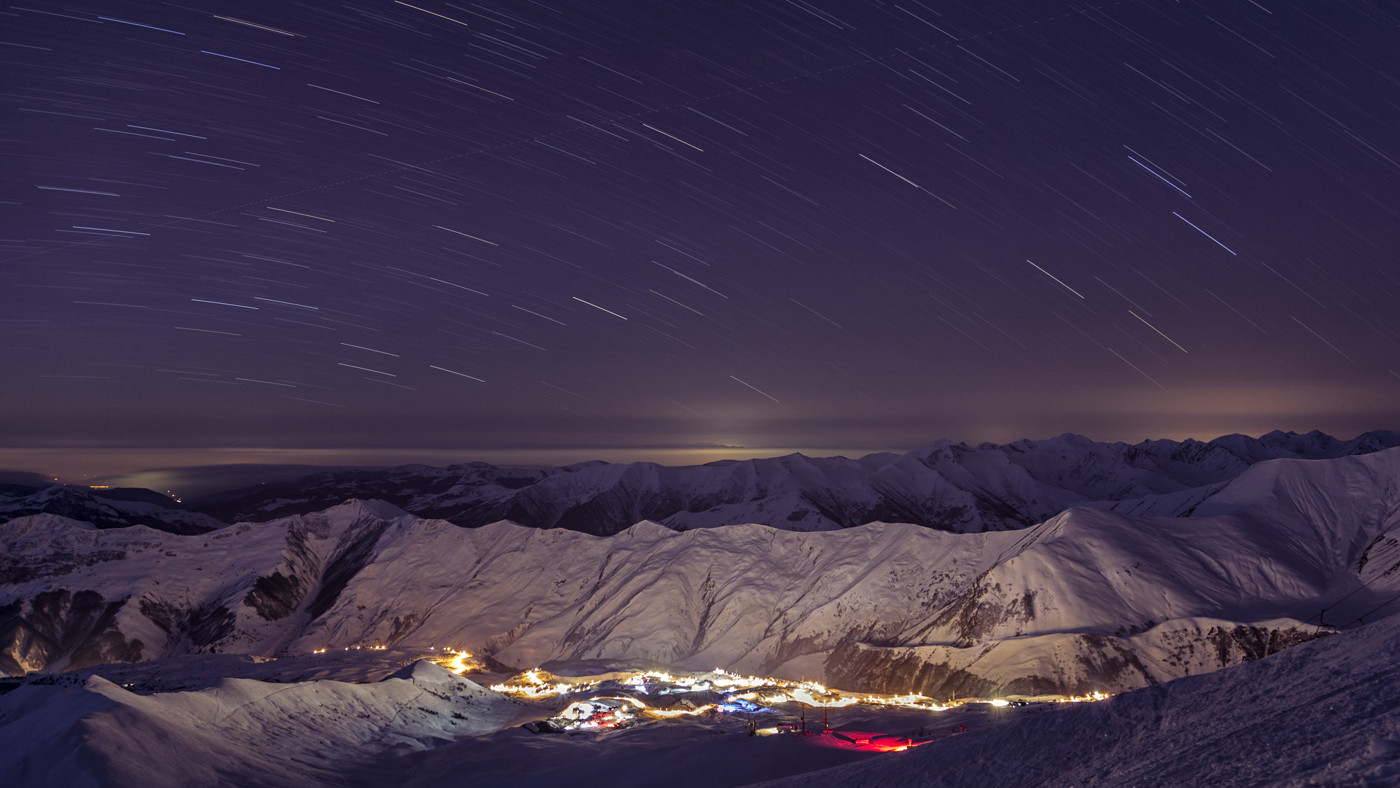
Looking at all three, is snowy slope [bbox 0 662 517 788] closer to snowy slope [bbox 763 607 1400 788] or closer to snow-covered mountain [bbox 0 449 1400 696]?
snowy slope [bbox 763 607 1400 788]

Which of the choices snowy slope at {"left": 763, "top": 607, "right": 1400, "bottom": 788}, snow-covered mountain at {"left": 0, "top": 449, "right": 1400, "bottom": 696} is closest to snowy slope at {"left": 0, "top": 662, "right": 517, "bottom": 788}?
snowy slope at {"left": 763, "top": 607, "right": 1400, "bottom": 788}

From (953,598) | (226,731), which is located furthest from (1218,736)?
(953,598)

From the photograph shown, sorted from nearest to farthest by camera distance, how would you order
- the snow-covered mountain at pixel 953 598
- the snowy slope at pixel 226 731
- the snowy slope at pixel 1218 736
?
1. the snowy slope at pixel 1218 736
2. the snowy slope at pixel 226 731
3. the snow-covered mountain at pixel 953 598

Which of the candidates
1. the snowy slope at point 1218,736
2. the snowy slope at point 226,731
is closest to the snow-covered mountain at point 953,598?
the snowy slope at point 226,731

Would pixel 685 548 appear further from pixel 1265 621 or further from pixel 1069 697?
pixel 1265 621

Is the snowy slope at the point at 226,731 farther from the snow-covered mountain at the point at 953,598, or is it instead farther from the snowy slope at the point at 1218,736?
the snow-covered mountain at the point at 953,598

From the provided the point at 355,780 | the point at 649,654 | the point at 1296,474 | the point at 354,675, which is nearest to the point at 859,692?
the point at 649,654
